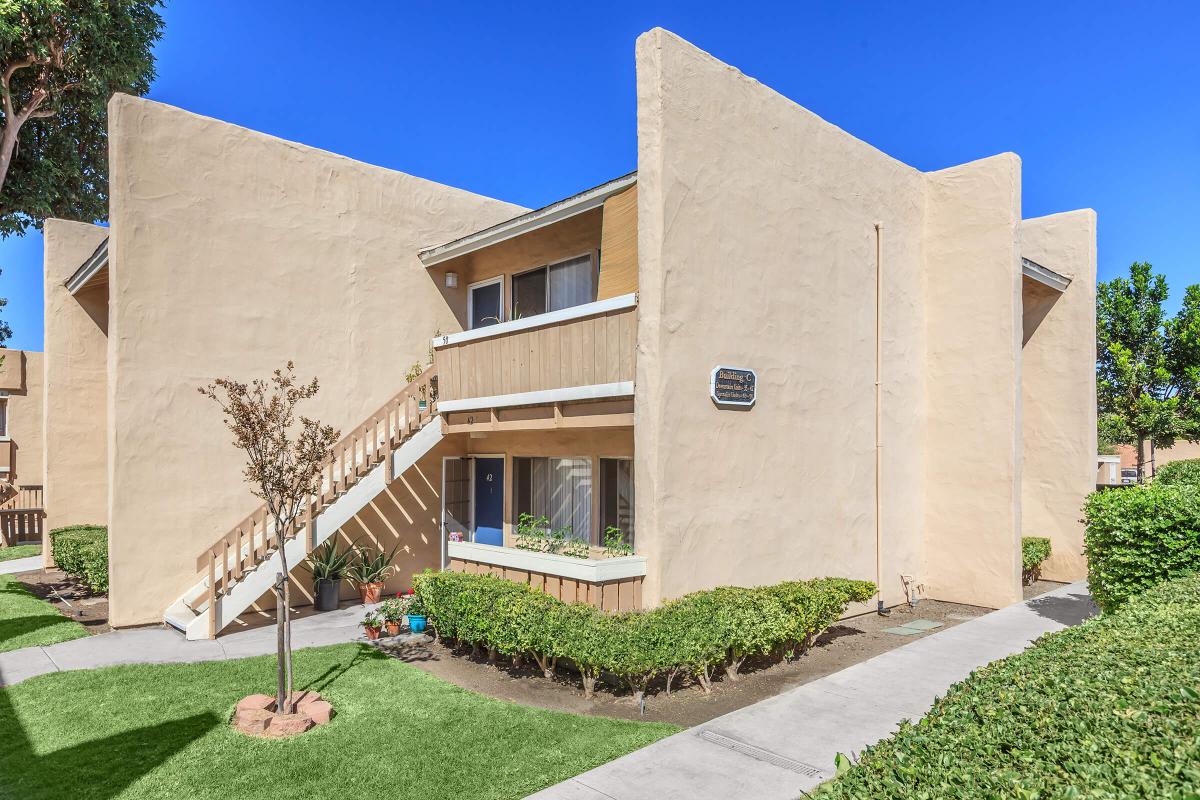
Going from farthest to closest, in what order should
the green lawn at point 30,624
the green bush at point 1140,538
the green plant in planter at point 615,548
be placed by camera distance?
Result: the green lawn at point 30,624 < the green plant in planter at point 615,548 < the green bush at point 1140,538

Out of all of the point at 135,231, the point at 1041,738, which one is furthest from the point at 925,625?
the point at 135,231

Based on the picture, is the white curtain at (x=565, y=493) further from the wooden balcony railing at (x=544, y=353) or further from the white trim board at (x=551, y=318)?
the white trim board at (x=551, y=318)

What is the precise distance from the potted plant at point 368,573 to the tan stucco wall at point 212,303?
6.99 ft

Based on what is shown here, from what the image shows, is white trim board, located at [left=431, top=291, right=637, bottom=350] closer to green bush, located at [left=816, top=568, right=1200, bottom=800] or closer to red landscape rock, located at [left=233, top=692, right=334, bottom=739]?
red landscape rock, located at [left=233, top=692, right=334, bottom=739]

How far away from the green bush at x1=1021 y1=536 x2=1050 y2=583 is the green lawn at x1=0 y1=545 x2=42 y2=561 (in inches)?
913

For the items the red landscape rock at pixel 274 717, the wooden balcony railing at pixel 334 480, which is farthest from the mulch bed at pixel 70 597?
the red landscape rock at pixel 274 717

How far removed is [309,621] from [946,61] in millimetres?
17509

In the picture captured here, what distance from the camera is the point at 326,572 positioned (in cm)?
1230

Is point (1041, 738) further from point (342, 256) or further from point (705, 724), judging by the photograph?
point (342, 256)

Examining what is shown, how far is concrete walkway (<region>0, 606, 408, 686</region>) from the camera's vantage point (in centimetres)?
902

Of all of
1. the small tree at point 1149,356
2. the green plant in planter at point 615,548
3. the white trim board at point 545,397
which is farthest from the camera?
the small tree at point 1149,356

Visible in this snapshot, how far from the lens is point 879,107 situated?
1505 centimetres

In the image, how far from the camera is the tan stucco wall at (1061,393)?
1458cm

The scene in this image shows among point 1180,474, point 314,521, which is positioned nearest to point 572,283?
point 314,521
